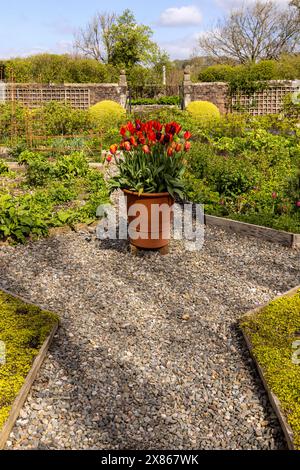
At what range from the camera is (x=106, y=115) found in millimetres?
14836

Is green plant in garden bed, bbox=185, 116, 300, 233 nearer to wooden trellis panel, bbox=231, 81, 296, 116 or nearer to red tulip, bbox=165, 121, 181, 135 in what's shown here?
Answer: red tulip, bbox=165, 121, 181, 135

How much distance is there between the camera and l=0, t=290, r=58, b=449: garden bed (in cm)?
270

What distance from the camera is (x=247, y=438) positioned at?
2.63m

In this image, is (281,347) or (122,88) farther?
(122,88)

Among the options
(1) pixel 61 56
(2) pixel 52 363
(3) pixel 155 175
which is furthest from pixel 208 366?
(1) pixel 61 56

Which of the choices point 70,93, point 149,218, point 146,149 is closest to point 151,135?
point 146,149

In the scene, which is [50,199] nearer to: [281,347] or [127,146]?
[127,146]

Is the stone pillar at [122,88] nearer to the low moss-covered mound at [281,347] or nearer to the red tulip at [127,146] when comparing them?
the red tulip at [127,146]

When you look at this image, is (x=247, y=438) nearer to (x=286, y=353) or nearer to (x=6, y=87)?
(x=286, y=353)

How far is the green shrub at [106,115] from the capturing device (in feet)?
43.0

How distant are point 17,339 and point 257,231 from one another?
3342mm

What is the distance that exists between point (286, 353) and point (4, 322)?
2094mm

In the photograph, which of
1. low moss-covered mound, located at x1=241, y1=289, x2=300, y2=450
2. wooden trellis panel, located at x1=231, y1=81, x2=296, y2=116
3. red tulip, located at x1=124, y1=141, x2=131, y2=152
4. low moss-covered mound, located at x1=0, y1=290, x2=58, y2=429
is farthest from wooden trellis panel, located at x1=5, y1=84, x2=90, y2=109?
low moss-covered mound, located at x1=241, y1=289, x2=300, y2=450

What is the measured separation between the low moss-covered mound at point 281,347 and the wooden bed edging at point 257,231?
4.18ft
